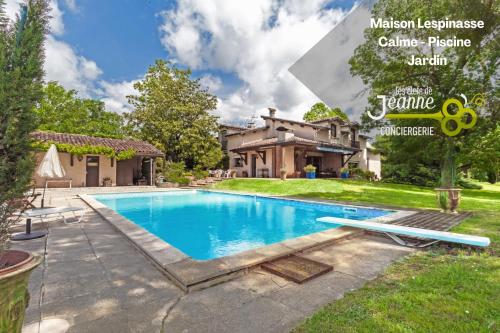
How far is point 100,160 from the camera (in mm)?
20938

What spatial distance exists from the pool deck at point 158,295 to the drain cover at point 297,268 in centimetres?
9

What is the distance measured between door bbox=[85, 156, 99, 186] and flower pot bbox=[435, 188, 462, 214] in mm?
23370

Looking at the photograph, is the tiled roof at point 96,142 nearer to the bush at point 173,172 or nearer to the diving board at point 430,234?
the bush at point 173,172

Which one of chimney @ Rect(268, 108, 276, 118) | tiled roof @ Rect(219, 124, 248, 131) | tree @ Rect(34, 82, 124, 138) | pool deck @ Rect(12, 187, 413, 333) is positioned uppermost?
tree @ Rect(34, 82, 124, 138)

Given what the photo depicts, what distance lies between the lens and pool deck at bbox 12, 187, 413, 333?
2.42m

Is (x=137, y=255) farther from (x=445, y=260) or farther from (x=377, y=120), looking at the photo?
(x=377, y=120)

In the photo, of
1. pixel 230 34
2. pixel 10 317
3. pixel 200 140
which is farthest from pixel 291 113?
pixel 10 317

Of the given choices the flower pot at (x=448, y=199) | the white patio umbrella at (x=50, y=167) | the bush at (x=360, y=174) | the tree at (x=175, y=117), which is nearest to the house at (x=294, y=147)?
the bush at (x=360, y=174)

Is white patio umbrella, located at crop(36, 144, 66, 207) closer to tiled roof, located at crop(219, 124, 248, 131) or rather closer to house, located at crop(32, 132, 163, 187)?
house, located at crop(32, 132, 163, 187)

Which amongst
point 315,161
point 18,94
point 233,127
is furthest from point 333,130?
point 18,94

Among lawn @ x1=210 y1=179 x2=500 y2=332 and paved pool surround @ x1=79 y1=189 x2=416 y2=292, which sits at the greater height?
paved pool surround @ x1=79 y1=189 x2=416 y2=292

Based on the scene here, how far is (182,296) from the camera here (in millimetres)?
2975

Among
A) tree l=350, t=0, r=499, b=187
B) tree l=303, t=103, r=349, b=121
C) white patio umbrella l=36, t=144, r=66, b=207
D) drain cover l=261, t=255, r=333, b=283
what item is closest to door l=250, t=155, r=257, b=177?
tree l=350, t=0, r=499, b=187

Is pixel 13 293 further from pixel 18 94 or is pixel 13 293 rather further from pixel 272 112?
pixel 272 112
